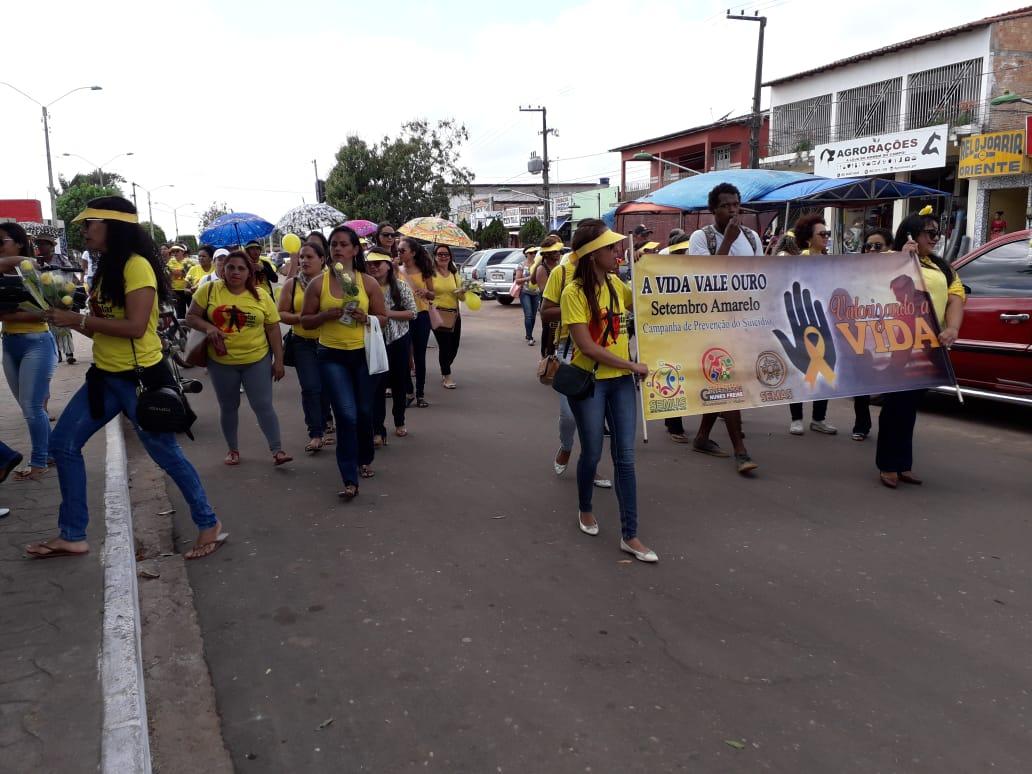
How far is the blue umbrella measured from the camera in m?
13.0

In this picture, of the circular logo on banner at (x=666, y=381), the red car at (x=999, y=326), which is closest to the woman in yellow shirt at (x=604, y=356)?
the circular logo on banner at (x=666, y=381)

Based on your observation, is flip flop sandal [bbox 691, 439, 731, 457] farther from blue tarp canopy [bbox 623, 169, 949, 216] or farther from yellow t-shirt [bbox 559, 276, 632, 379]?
blue tarp canopy [bbox 623, 169, 949, 216]

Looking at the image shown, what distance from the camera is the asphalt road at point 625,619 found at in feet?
9.58

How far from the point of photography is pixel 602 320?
14.7 ft

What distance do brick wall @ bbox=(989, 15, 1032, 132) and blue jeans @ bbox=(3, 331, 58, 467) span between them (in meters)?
26.2

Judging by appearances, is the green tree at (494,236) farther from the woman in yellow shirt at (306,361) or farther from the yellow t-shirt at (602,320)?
the yellow t-shirt at (602,320)

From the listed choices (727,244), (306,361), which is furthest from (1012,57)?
(306,361)

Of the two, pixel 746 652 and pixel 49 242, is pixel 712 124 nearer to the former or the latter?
pixel 49 242

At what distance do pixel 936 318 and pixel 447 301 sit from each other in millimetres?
5557

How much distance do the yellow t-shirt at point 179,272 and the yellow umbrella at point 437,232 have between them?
3962mm

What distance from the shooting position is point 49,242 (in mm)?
8734

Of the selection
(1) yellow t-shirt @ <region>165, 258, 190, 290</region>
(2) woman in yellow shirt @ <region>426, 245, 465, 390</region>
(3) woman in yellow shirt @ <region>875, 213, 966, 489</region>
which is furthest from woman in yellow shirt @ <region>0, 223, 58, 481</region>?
(1) yellow t-shirt @ <region>165, 258, 190, 290</region>

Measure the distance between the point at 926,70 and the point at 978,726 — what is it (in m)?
27.9

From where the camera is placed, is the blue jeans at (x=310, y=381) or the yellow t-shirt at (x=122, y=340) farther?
the blue jeans at (x=310, y=381)
